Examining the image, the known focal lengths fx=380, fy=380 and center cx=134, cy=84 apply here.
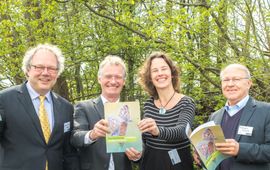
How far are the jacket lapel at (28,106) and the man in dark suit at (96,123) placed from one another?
351 mm

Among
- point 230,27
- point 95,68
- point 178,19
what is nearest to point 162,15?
point 178,19

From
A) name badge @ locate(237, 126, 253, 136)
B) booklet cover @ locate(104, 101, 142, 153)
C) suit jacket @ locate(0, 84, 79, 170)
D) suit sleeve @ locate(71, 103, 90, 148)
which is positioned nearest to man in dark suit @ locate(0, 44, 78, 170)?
suit jacket @ locate(0, 84, 79, 170)

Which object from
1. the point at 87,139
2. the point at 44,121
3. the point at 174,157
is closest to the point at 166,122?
the point at 174,157

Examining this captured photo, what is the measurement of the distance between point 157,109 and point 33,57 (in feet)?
4.34

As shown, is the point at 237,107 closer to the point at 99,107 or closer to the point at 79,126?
the point at 99,107

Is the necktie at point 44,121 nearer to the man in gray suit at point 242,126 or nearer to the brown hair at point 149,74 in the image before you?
the brown hair at point 149,74

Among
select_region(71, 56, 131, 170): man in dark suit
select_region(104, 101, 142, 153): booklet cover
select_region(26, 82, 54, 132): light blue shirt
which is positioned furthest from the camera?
select_region(26, 82, 54, 132): light blue shirt

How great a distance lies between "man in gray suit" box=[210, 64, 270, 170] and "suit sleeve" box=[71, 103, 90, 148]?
1.22m

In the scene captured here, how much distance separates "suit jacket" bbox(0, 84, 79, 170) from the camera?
3406 millimetres

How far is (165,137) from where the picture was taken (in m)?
3.44

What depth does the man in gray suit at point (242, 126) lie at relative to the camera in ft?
10.6

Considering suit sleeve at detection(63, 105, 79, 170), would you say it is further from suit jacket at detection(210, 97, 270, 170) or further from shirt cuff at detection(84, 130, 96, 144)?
suit jacket at detection(210, 97, 270, 170)

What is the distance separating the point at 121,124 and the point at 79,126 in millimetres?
525

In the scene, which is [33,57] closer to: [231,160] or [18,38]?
[231,160]
